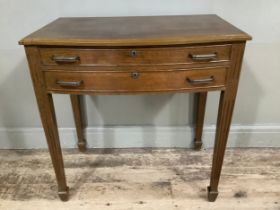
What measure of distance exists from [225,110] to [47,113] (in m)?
0.79

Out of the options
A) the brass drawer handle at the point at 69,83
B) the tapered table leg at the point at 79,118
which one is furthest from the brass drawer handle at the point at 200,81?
the tapered table leg at the point at 79,118

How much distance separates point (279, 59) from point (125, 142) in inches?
43.2

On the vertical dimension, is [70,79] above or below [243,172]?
above

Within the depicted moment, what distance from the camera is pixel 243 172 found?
5.29 feet

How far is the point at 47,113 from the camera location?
1.19 meters

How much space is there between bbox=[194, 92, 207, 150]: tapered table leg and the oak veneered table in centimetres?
44

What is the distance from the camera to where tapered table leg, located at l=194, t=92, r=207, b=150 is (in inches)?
64.1

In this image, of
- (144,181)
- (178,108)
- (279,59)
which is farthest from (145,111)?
(279,59)

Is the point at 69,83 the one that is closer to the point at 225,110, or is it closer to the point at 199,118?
the point at 225,110

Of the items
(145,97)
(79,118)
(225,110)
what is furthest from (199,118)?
(79,118)

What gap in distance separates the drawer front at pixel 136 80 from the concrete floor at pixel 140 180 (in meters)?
0.66

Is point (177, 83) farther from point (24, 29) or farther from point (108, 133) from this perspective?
point (24, 29)

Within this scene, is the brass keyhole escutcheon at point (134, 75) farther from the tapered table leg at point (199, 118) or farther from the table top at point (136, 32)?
the tapered table leg at point (199, 118)

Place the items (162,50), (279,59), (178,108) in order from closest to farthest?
(162,50), (279,59), (178,108)
